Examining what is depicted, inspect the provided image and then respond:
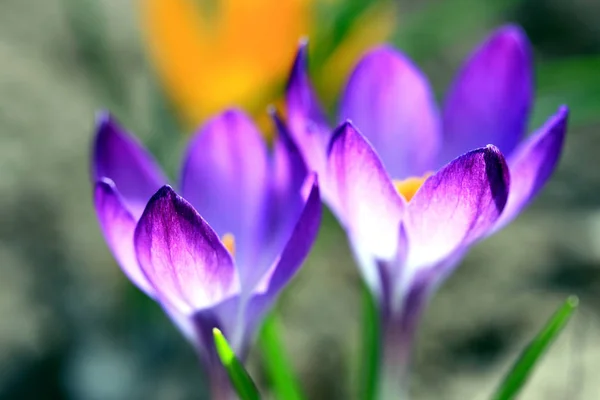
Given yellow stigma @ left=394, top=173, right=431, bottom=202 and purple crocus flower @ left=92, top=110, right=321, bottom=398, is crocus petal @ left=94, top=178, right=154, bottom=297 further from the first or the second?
yellow stigma @ left=394, top=173, right=431, bottom=202

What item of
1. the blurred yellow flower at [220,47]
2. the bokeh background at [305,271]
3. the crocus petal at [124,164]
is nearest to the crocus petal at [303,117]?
the crocus petal at [124,164]

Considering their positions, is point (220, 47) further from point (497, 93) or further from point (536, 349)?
point (536, 349)

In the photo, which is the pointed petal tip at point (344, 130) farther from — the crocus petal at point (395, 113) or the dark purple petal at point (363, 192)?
the crocus petal at point (395, 113)

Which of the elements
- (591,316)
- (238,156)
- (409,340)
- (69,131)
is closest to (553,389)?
(591,316)

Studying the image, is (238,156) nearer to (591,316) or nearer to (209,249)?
(209,249)

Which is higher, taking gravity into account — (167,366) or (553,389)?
(167,366)
